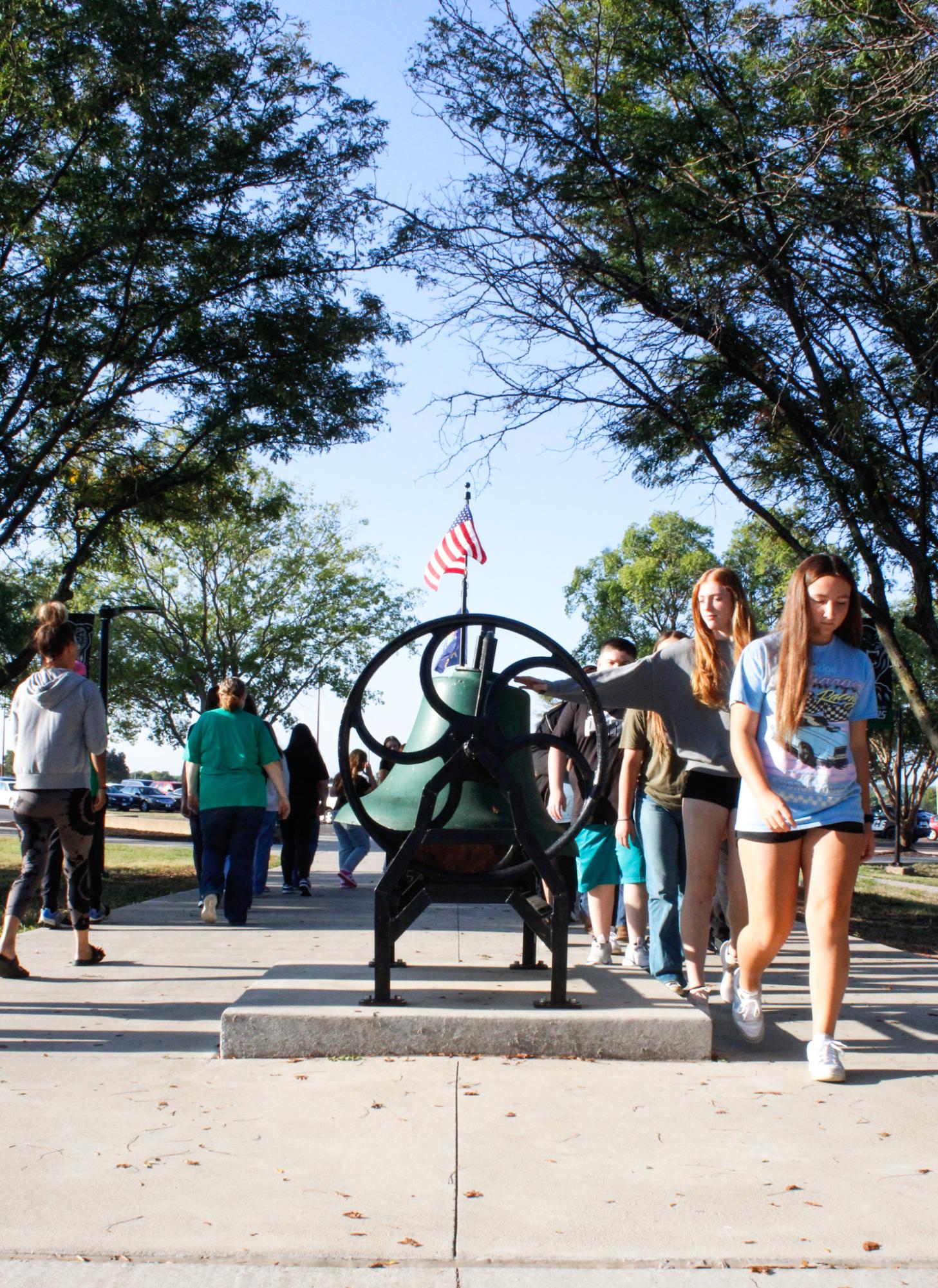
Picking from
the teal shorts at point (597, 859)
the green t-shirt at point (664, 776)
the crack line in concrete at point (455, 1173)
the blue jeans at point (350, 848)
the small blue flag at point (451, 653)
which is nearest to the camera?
the crack line in concrete at point (455, 1173)

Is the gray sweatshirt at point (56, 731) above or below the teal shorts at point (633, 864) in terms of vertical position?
above

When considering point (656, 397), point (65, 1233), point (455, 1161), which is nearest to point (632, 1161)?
point (455, 1161)

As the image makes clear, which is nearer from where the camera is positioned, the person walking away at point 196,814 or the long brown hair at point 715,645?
the long brown hair at point 715,645

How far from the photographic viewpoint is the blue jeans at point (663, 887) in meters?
6.12

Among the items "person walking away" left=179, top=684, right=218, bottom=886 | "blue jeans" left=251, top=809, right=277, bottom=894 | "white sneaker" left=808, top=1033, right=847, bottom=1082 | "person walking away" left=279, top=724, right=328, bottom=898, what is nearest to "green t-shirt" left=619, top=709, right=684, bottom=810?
"white sneaker" left=808, top=1033, right=847, bottom=1082

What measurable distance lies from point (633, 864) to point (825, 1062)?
263 cm

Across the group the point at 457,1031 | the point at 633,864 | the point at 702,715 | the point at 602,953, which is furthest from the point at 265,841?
the point at 457,1031

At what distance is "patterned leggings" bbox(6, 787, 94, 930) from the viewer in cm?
656

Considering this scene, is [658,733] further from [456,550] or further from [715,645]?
[456,550]

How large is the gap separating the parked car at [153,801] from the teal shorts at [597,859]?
2515 inches

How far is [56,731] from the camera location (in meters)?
6.72

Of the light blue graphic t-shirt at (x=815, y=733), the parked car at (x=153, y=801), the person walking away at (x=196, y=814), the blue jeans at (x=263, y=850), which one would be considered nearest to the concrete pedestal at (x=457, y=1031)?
the light blue graphic t-shirt at (x=815, y=733)

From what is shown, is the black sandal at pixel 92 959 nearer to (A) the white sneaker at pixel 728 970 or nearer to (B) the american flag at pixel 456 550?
(A) the white sneaker at pixel 728 970

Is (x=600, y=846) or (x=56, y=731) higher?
(x=56, y=731)
